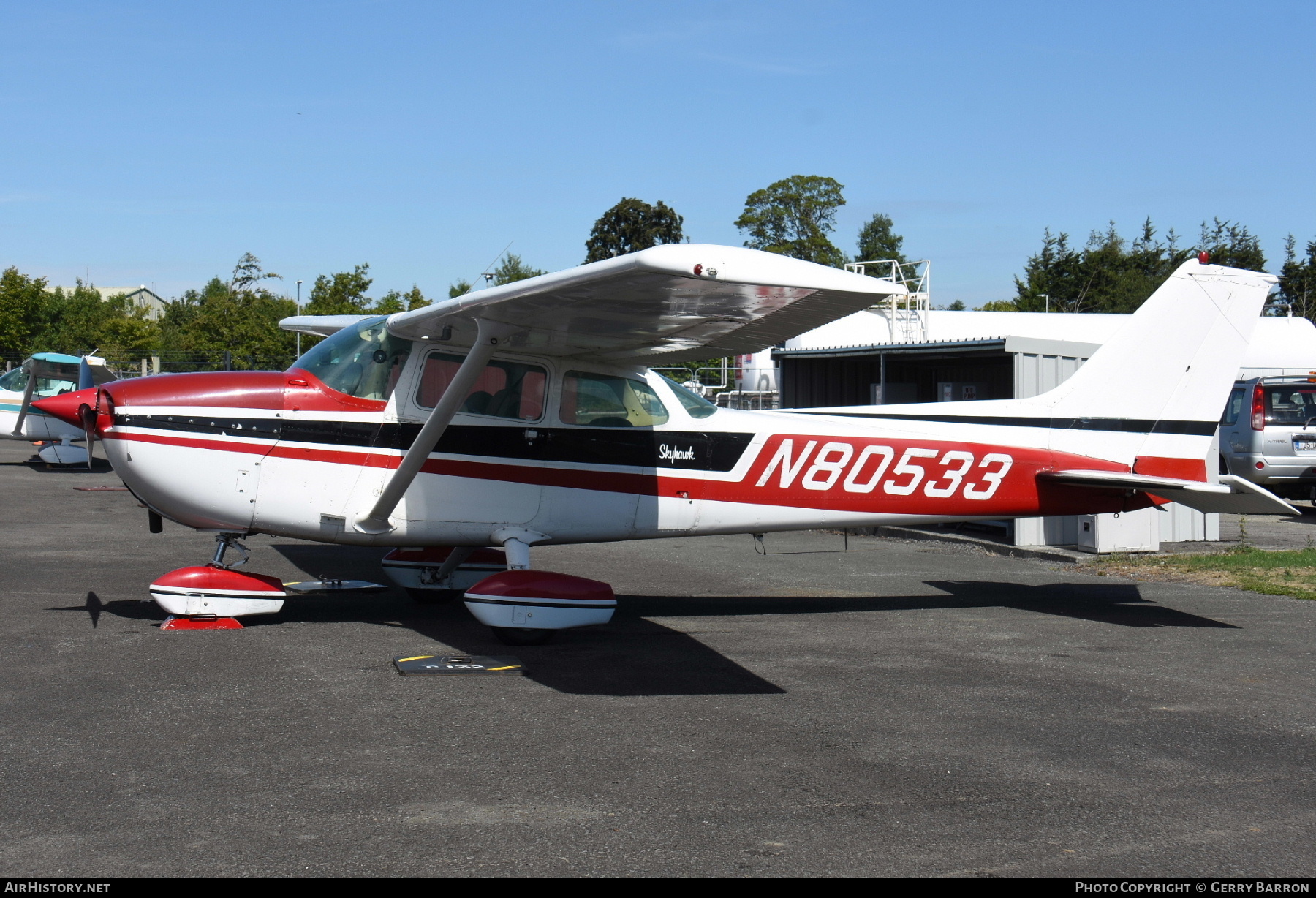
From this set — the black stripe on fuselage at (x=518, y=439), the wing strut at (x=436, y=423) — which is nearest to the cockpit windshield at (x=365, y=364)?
the black stripe on fuselage at (x=518, y=439)

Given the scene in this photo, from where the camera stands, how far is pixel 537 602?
7086mm

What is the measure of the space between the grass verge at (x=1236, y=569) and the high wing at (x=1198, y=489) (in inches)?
75.4

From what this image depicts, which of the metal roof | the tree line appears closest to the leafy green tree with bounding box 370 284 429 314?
the tree line

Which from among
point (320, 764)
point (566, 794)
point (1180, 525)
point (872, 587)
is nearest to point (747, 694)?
point (566, 794)

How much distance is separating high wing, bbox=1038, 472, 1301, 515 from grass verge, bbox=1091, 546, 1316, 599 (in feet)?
6.28

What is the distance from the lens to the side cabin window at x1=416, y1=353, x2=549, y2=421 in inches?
305

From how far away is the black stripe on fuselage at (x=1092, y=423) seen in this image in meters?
8.84

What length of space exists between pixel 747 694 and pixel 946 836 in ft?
7.23

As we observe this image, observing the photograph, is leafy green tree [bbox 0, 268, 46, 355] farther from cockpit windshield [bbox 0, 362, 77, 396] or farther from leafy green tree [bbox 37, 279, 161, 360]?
cockpit windshield [bbox 0, 362, 77, 396]

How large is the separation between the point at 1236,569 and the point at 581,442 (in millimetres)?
7057

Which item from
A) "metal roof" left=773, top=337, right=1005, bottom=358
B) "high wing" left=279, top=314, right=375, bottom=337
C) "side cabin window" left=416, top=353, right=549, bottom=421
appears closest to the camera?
"side cabin window" left=416, top=353, right=549, bottom=421

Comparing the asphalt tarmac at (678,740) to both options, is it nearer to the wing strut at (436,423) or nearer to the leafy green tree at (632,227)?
the wing strut at (436,423)

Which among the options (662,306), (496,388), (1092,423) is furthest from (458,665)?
(1092,423)

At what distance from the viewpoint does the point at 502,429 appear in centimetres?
788
